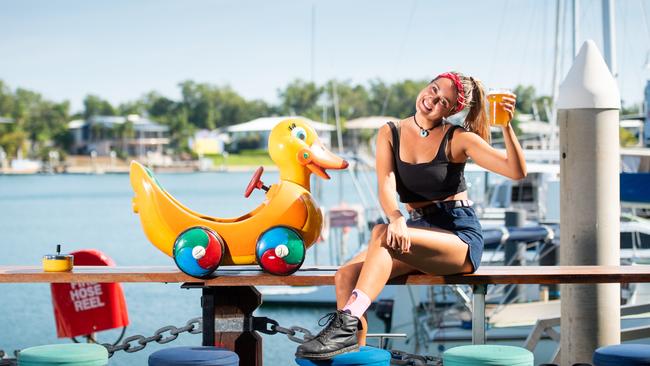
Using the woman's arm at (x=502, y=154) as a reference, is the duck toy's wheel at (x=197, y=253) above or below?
below

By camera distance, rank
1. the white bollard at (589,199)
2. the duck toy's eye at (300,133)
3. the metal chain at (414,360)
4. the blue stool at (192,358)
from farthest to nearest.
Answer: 1. the white bollard at (589,199)
2. the duck toy's eye at (300,133)
3. the metal chain at (414,360)
4. the blue stool at (192,358)

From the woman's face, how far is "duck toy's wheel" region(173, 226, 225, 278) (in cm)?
120

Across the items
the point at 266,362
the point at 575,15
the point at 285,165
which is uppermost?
the point at 575,15

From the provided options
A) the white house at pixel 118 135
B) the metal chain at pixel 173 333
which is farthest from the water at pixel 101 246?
the metal chain at pixel 173 333

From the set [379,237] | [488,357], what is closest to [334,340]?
[379,237]

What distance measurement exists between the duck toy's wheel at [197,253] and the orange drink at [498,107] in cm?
146

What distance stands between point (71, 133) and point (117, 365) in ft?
454

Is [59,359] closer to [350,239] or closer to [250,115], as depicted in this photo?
[350,239]

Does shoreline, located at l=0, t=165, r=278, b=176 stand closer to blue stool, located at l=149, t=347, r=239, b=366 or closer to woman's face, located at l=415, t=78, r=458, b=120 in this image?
woman's face, located at l=415, t=78, r=458, b=120

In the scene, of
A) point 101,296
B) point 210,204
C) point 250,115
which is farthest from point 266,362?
point 250,115

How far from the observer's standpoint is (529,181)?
77.9ft

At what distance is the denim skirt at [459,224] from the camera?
5.40 metres

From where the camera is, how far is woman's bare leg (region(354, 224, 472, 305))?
16.9ft

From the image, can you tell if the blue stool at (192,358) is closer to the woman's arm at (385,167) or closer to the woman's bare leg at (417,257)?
the woman's bare leg at (417,257)
